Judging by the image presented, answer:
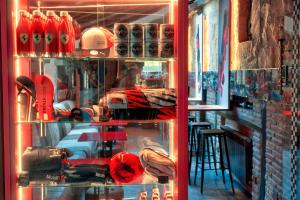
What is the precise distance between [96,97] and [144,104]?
37 centimetres

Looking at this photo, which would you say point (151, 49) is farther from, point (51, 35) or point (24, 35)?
point (24, 35)

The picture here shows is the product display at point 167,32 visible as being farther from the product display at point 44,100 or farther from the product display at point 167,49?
the product display at point 44,100

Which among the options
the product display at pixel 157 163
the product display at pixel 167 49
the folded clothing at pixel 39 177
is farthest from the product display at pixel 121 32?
the folded clothing at pixel 39 177

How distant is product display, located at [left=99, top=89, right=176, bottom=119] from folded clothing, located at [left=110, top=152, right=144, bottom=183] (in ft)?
0.87

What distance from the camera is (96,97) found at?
253 cm

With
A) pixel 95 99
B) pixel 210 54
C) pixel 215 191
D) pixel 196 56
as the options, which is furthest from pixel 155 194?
pixel 196 56

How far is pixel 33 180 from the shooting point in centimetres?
235

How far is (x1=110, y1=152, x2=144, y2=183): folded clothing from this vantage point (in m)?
2.38

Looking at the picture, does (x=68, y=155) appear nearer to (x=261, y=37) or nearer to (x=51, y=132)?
(x=51, y=132)

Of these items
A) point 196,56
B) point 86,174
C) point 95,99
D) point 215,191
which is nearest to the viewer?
point 86,174

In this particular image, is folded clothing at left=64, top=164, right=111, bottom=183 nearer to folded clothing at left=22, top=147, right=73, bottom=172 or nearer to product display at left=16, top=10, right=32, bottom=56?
folded clothing at left=22, top=147, right=73, bottom=172

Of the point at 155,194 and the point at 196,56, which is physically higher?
the point at 196,56

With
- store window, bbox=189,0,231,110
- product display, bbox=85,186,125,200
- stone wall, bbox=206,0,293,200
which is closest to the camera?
product display, bbox=85,186,125,200

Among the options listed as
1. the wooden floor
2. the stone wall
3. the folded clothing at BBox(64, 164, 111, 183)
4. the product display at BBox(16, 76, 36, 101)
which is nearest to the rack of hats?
the product display at BBox(16, 76, 36, 101)
